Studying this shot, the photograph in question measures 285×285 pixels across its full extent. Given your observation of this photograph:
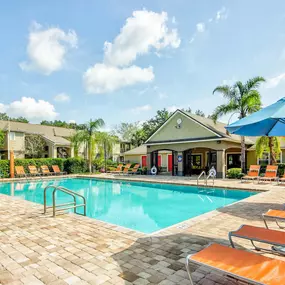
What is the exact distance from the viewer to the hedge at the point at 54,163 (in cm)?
2142

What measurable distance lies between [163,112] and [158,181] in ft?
101

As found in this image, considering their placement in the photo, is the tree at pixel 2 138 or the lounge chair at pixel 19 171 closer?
the lounge chair at pixel 19 171

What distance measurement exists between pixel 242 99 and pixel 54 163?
19830 millimetres

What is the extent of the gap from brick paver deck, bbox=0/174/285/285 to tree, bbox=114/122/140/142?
42.5 meters

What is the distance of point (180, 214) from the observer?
961 centimetres

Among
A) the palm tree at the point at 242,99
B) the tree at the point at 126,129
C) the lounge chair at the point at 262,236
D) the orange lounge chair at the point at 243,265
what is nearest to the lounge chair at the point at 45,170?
the palm tree at the point at 242,99

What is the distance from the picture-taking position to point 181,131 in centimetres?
2261

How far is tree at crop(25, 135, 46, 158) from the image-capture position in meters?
31.9

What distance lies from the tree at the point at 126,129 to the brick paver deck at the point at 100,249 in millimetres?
42549

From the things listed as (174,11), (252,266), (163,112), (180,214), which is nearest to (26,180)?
(180,214)

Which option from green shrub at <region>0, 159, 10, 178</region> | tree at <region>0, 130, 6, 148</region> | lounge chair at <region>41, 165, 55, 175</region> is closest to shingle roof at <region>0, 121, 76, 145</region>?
tree at <region>0, 130, 6, 148</region>

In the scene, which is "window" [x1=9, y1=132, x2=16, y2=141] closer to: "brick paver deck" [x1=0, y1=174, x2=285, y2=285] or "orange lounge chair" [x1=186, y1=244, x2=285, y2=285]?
"brick paver deck" [x1=0, y1=174, x2=285, y2=285]

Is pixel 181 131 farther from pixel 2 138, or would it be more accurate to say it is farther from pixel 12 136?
pixel 12 136

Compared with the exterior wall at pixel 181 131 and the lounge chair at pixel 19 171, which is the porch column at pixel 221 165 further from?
the lounge chair at pixel 19 171
